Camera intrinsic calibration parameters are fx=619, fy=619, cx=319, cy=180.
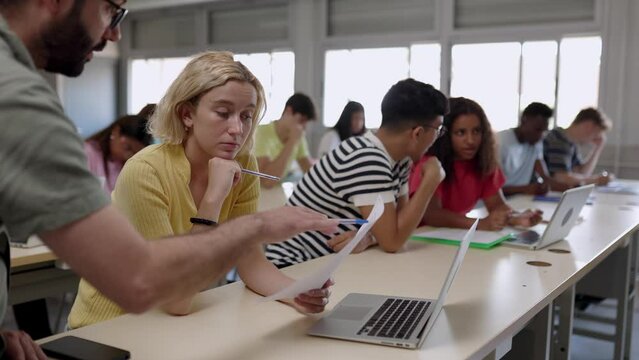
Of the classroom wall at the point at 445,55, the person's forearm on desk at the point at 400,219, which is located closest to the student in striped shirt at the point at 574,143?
the classroom wall at the point at 445,55

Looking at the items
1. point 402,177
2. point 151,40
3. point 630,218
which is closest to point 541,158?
point 630,218

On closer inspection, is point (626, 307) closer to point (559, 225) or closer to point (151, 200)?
point (559, 225)

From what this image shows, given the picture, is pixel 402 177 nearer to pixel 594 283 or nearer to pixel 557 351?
pixel 557 351

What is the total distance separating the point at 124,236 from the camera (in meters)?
0.74

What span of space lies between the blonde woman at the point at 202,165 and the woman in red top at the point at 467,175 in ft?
3.31

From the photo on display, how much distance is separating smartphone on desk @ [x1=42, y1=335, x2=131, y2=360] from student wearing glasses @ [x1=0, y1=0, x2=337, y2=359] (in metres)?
0.23

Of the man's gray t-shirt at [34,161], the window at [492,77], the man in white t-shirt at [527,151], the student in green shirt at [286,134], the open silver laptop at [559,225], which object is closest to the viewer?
the man's gray t-shirt at [34,161]

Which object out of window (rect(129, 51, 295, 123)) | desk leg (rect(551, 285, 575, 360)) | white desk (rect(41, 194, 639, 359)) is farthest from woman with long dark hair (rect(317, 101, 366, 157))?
desk leg (rect(551, 285, 575, 360))

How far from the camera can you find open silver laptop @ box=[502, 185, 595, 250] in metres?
2.12

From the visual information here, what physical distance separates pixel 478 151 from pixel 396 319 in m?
1.53

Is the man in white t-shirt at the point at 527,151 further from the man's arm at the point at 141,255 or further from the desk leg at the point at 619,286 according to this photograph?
the man's arm at the point at 141,255

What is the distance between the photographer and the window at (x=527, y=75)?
5.61 meters

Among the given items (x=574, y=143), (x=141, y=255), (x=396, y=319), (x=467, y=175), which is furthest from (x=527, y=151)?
(x=141, y=255)

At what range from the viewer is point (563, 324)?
1970 millimetres
